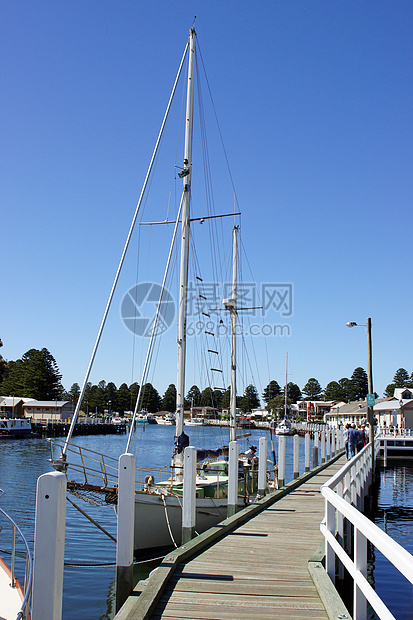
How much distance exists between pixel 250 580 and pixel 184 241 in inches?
558

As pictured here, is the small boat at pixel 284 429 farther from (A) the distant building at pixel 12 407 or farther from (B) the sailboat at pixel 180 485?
(B) the sailboat at pixel 180 485

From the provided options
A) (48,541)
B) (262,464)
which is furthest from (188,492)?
(262,464)

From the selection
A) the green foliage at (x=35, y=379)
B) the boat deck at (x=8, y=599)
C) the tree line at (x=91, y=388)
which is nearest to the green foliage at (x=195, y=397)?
the tree line at (x=91, y=388)

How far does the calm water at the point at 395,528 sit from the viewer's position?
39.7 ft

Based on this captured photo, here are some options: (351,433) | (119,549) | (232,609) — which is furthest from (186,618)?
(351,433)

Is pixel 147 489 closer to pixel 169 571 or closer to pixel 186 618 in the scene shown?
pixel 169 571

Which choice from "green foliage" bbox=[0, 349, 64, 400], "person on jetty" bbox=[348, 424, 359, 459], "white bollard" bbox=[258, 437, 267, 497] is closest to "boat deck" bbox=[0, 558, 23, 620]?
"white bollard" bbox=[258, 437, 267, 497]

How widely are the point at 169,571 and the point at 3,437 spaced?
85.0m

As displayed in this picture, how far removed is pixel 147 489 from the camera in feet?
55.8

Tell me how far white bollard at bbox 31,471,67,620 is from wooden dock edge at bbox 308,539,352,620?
10.6 ft

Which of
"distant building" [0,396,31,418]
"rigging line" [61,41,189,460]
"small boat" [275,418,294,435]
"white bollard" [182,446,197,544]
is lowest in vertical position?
"small boat" [275,418,294,435]

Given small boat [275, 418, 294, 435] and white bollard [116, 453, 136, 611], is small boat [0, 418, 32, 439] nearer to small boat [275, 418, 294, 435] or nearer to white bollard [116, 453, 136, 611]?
small boat [275, 418, 294, 435]

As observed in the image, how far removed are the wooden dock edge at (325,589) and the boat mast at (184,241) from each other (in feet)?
32.2

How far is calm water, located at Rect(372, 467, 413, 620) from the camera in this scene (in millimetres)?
12086
